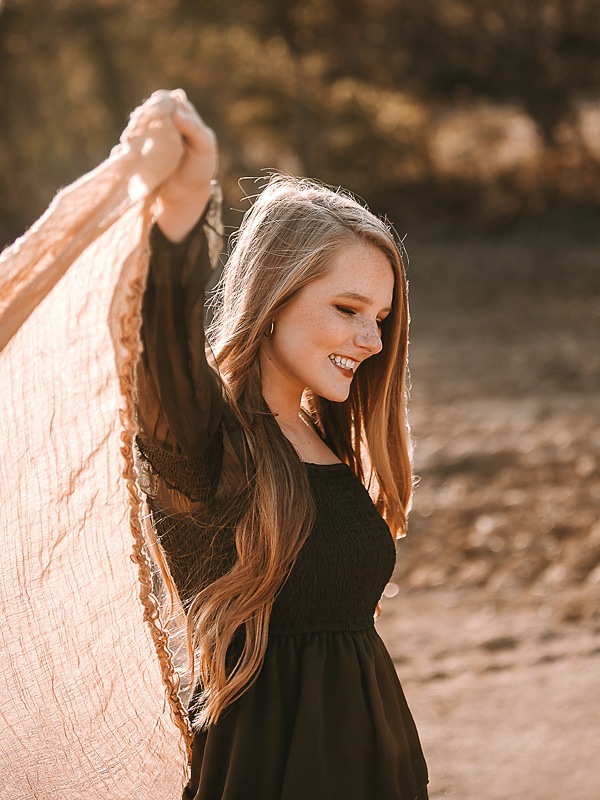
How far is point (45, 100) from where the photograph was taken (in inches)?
702

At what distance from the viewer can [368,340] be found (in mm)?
2193

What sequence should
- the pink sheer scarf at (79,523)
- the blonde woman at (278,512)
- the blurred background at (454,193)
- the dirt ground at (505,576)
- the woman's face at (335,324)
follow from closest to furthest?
the pink sheer scarf at (79,523), the blonde woman at (278,512), the woman's face at (335,324), the dirt ground at (505,576), the blurred background at (454,193)

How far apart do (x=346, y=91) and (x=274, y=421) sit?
1434 centimetres

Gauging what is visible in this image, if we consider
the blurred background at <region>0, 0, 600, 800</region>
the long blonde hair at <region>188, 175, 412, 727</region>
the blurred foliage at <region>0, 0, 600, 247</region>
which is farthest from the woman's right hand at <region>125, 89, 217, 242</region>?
the blurred foliage at <region>0, 0, 600, 247</region>

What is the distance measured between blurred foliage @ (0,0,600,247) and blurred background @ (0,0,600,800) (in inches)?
1.2

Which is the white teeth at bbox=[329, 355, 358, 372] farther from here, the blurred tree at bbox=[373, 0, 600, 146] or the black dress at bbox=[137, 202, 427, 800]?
the blurred tree at bbox=[373, 0, 600, 146]

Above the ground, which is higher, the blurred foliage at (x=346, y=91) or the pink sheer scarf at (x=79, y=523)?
the pink sheer scarf at (x=79, y=523)

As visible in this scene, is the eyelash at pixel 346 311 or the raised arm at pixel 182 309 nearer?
the raised arm at pixel 182 309

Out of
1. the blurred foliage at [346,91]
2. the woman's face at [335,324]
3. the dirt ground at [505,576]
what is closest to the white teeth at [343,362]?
the woman's face at [335,324]

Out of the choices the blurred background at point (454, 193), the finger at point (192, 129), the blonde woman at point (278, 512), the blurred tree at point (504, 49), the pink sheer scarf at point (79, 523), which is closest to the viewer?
the finger at point (192, 129)

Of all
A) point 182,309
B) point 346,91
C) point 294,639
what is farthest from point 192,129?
point 346,91

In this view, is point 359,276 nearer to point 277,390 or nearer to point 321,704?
point 277,390

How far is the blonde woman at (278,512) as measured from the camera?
200 centimetres

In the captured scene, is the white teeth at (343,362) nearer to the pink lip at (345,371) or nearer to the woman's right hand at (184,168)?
the pink lip at (345,371)
